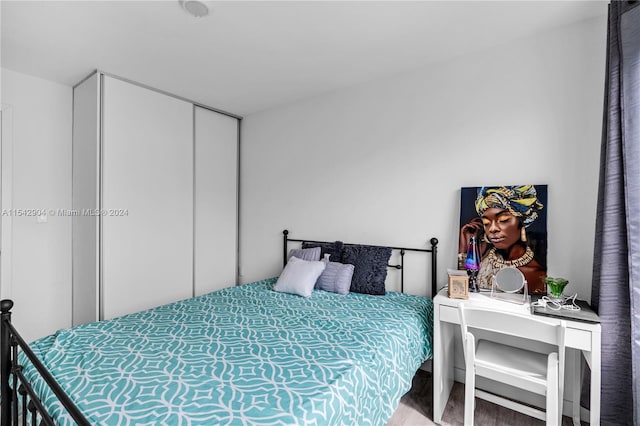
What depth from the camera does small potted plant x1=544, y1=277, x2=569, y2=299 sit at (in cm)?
186

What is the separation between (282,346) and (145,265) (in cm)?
196

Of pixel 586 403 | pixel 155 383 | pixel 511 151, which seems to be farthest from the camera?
pixel 511 151

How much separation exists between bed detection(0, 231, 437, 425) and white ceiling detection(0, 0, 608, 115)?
1766 mm

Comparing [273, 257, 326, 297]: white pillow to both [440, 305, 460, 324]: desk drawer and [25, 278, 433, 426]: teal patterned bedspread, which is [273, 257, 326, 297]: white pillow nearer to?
[25, 278, 433, 426]: teal patterned bedspread

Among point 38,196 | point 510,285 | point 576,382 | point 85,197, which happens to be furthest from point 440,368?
point 38,196

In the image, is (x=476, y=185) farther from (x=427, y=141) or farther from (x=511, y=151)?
(x=427, y=141)

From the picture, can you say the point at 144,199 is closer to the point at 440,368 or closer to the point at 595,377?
the point at 440,368

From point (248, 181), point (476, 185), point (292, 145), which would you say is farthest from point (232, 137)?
point (476, 185)

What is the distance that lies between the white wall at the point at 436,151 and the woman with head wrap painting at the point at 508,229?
0.31ft

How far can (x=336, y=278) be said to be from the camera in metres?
2.63

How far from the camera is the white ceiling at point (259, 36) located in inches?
74.6

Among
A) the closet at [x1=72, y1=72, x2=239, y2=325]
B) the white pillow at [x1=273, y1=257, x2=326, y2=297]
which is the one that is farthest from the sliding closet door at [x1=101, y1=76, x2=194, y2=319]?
the white pillow at [x1=273, y1=257, x2=326, y2=297]

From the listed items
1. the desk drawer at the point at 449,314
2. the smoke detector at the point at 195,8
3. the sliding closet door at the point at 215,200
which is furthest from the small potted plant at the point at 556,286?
the sliding closet door at the point at 215,200

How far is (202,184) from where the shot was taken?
349 centimetres
